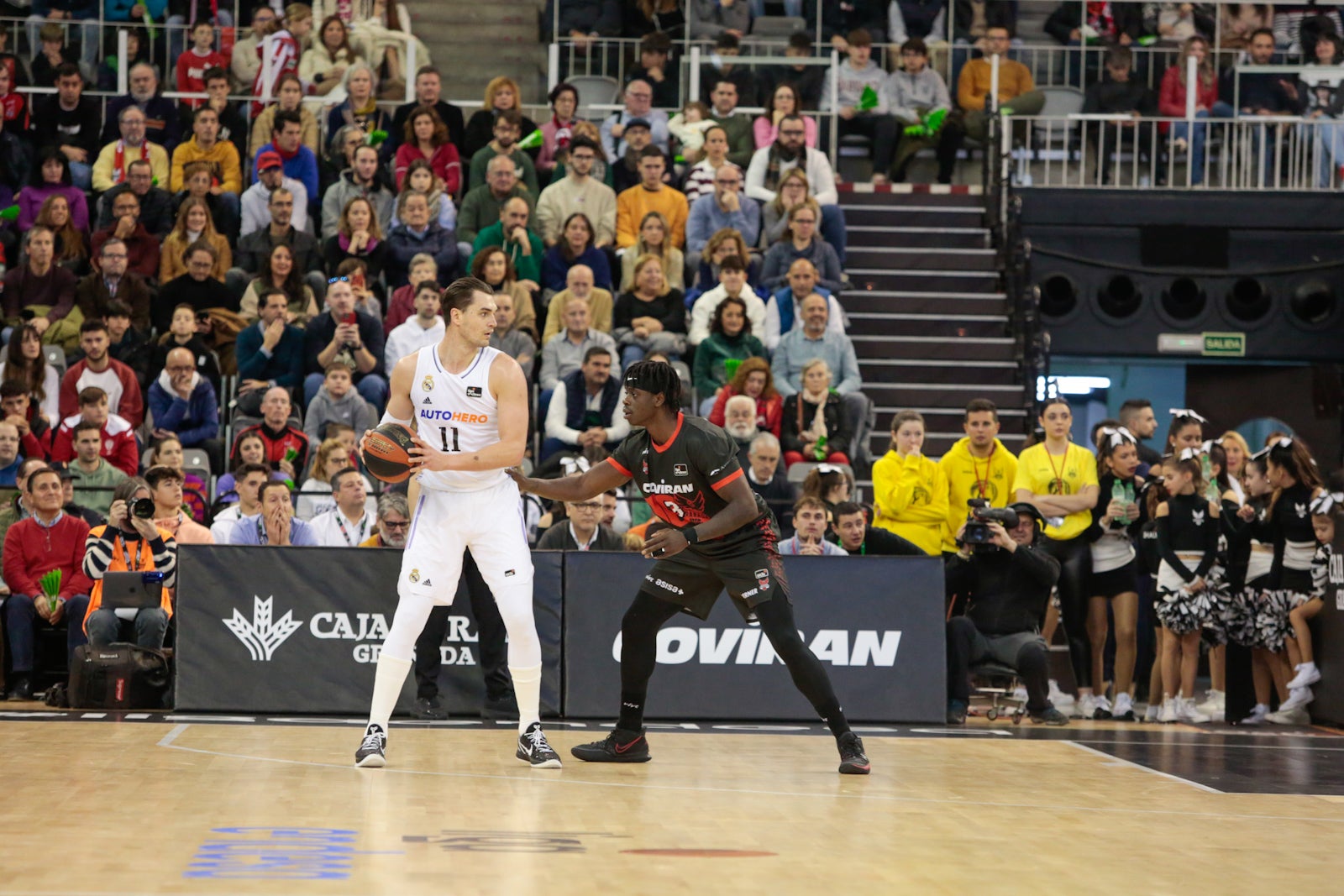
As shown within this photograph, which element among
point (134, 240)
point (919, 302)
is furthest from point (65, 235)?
point (919, 302)

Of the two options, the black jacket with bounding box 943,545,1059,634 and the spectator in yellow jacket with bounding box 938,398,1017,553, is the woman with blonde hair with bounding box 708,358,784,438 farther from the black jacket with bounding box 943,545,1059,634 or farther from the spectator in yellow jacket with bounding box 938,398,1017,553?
the black jacket with bounding box 943,545,1059,634

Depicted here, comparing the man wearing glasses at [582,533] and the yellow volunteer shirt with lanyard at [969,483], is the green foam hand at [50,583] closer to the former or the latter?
the man wearing glasses at [582,533]

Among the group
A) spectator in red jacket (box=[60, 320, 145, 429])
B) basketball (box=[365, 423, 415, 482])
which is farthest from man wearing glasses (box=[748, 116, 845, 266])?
basketball (box=[365, 423, 415, 482])

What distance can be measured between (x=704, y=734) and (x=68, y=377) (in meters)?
7.00

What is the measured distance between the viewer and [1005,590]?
11.8m

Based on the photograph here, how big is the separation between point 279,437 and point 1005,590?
5844mm

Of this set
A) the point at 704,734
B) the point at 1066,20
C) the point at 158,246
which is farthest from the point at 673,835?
the point at 1066,20

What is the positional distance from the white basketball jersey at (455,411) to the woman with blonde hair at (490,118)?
30.0 feet

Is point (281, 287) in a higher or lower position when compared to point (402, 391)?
higher

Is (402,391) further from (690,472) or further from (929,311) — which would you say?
(929,311)

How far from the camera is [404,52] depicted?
61.6 feet

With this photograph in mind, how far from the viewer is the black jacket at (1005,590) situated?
11.8 metres

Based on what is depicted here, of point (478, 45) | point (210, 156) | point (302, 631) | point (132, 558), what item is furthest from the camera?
point (478, 45)

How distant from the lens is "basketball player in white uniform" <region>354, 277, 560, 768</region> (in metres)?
8.40
